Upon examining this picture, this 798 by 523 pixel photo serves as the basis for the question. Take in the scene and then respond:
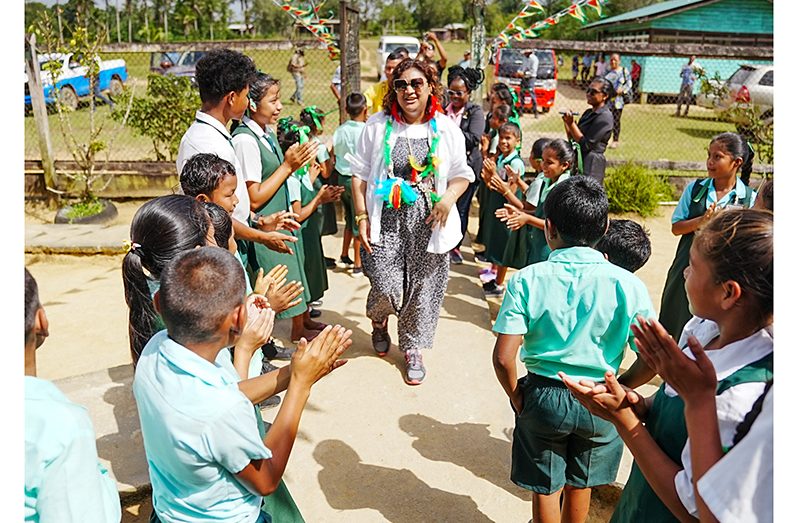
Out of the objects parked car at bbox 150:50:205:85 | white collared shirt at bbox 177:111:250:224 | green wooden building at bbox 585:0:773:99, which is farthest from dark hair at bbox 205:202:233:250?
green wooden building at bbox 585:0:773:99

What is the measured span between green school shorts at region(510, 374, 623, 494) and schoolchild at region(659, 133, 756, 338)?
1.45 metres

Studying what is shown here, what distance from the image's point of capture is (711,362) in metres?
1.22

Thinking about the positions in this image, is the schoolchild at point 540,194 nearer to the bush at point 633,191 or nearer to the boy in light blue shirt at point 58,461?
the boy in light blue shirt at point 58,461

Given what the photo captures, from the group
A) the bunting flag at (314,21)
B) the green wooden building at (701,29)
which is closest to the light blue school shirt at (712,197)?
the bunting flag at (314,21)

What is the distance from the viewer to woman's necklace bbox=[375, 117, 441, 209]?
134 inches

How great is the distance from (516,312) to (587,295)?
23 centimetres

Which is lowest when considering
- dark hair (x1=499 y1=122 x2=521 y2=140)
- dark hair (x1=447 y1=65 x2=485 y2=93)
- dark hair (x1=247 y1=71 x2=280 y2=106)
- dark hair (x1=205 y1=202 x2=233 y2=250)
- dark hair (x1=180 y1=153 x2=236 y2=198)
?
dark hair (x1=205 y1=202 x2=233 y2=250)

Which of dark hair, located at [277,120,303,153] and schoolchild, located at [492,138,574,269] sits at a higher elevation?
dark hair, located at [277,120,303,153]

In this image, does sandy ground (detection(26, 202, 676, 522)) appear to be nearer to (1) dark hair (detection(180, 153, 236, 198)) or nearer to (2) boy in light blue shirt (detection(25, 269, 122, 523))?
(1) dark hair (detection(180, 153, 236, 198))

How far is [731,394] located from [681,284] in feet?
7.34

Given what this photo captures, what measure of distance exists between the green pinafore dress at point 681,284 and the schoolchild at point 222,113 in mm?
2125

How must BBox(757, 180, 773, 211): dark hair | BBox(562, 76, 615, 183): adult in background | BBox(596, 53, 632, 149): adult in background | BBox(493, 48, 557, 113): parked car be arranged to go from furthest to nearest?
BBox(493, 48, 557, 113): parked car < BBox(596, 53, 632, 149): adult in background < BBox(562, 76, 615, 183): adult in background < BBox(757, 180, 773, 211): dark hair

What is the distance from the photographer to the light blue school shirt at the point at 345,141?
5.00 m

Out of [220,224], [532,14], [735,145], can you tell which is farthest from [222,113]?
[532,14]
